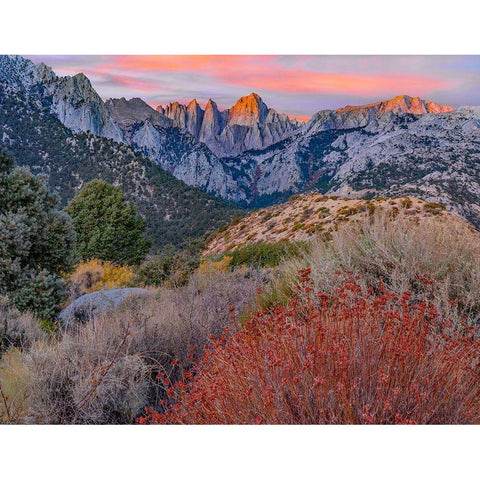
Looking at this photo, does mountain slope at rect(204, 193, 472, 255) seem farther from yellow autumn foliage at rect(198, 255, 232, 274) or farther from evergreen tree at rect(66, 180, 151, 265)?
yellow autumn foliage at rect(198, 255, 232, 274)

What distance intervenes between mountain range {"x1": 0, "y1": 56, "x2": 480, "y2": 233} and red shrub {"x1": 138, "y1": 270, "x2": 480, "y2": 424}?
17.4 meters

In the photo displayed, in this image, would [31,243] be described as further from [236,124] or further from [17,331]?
[236,124]

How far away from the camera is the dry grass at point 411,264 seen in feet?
13.2

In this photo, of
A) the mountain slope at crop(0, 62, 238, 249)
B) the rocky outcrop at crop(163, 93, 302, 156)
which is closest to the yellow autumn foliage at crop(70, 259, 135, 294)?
the rocky outcrop at crop(163, 93, 302, 156)

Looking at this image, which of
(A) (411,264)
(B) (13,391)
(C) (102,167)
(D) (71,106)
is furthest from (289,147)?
(B) (13,391)

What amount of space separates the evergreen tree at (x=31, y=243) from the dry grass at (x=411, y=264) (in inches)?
157

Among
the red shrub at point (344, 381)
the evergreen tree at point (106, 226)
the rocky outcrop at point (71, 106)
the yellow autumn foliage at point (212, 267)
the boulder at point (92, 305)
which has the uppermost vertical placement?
the rocky outcrop at point (71, 106)

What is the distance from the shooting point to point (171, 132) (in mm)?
32094

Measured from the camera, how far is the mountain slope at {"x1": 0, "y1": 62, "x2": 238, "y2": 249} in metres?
30.9

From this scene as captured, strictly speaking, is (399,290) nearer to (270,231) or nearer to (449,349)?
(449,349)

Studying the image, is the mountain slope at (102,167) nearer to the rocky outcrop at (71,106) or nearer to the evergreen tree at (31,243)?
the rocky outcrop at (71,106)

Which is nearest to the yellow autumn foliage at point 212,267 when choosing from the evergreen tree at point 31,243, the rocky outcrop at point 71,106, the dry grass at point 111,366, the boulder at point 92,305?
the boulder at point 92,305

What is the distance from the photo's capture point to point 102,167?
35.0m

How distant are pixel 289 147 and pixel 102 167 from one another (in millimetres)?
17444
